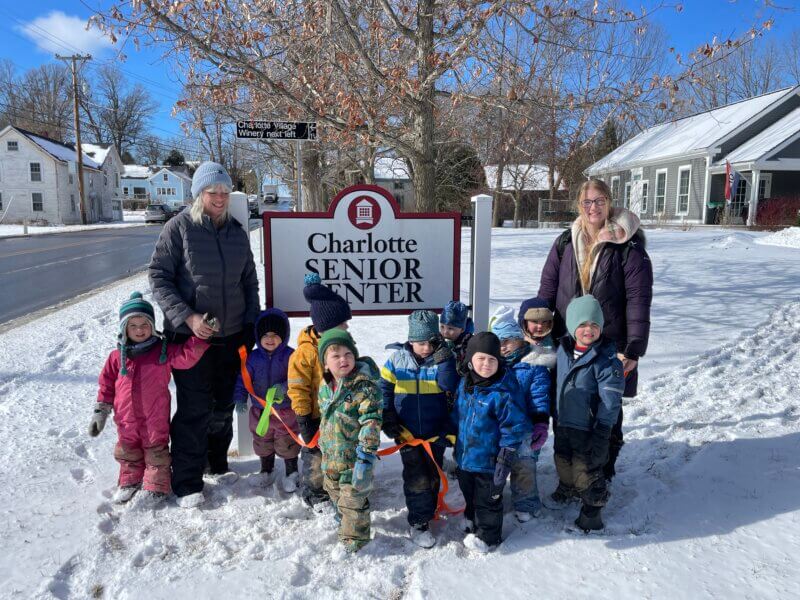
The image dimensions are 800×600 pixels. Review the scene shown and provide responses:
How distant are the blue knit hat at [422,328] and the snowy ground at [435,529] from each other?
3.24ft

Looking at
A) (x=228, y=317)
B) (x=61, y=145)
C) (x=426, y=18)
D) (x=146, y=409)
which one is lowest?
(x=146, y=409)

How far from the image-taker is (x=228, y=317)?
3.15 metres

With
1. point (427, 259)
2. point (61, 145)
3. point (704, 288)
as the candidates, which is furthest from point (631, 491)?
point (61, 145)

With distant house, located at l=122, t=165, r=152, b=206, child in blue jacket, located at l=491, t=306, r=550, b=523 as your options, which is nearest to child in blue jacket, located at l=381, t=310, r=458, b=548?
child in blue jacket, located at l=491, t=306, r=550, b=523

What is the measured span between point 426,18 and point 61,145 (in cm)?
4871

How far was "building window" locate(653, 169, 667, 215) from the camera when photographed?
25178 mm

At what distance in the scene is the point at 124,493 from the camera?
3.02 m

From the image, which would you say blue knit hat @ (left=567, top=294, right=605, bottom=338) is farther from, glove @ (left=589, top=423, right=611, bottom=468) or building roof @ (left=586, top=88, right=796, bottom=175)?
building roof @ (left=586, top=88, right=796, bottom=175)

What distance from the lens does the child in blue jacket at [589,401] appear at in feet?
8.79

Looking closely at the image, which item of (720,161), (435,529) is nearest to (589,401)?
(435,529)

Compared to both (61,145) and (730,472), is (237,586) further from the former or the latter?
(61,145)

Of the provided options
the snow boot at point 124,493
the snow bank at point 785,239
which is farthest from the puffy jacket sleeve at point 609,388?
the snow bank at point 785,239

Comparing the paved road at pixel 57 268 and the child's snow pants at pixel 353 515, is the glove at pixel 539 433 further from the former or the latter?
the paved road at pixel 57 268

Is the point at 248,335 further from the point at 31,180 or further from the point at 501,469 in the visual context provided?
the point at 31,180
